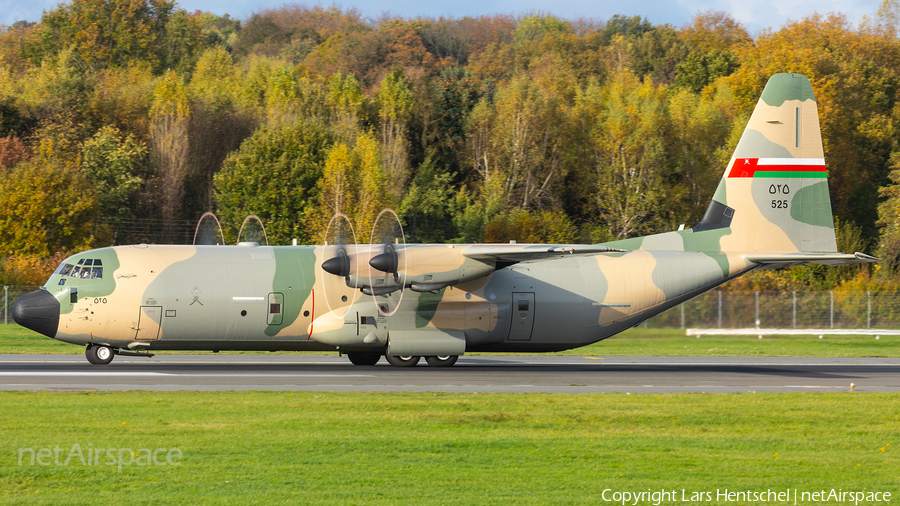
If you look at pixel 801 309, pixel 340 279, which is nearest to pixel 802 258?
pixel 340 279

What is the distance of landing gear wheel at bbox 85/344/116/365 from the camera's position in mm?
22672

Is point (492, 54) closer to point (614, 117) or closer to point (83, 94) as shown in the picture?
point (614, 117)

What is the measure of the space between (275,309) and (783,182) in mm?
15594

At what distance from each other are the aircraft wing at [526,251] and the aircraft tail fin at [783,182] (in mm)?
6516

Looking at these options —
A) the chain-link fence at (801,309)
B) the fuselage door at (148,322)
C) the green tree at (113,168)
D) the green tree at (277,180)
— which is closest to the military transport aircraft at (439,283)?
the fuselage door at (148,322)

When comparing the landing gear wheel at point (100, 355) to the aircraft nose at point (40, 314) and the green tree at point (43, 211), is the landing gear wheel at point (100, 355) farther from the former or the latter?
the green tree at point (43, 211)

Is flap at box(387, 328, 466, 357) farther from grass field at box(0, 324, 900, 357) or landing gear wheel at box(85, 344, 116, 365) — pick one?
grass field at box(0, 324, 900, 357)

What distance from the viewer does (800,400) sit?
58.1ft

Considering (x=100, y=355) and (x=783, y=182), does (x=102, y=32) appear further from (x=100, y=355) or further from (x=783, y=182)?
(x=783, y=182)

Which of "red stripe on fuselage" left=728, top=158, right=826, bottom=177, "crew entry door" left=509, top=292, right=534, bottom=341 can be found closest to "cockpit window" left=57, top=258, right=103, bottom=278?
"crew entry door" left=509, top=292, right=534, bottom=341

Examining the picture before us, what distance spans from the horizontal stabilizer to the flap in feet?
29.3

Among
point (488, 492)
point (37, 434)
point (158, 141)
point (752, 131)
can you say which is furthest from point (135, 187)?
point (488, 492)

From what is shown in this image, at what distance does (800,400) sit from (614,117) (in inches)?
1585

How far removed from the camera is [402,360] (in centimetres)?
2375
